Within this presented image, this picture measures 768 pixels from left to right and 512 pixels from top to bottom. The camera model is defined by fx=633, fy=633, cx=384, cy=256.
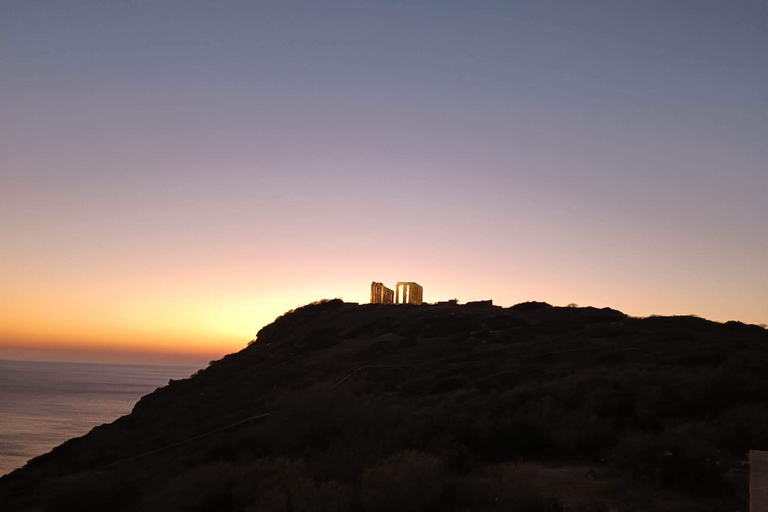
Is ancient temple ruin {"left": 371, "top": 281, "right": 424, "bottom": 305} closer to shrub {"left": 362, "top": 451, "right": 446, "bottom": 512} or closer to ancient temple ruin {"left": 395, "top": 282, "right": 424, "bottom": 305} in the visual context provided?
ancient temple ruin {"left": 395, "top": 282, "right": 424, "bottom": 305}

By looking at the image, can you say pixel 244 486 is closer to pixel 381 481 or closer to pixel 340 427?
pixel 381 481

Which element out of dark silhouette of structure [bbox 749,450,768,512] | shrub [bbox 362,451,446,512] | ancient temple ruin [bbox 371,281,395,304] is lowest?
shrub [bbox 362,451,446,512]

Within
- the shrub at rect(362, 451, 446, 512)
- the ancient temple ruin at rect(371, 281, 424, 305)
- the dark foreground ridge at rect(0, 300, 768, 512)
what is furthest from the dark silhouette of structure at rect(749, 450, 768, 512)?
the ancient temple ruin at rect(371, 281, 424, 305)

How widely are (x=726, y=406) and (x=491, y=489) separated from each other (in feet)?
26.5

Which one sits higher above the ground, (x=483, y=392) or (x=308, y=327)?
(x=308, y=327)

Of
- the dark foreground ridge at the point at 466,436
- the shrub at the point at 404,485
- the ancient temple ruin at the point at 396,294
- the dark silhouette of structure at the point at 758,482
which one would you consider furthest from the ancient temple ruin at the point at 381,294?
the dark silhouette of structure at the point at 758,482

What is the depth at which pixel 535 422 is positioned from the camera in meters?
15.1

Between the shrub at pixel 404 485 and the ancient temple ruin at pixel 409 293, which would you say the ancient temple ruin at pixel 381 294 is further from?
the shrub at pixel 404 485

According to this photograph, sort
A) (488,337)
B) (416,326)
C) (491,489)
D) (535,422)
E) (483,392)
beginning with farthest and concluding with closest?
(416,326)
(488,337)
(483,392)
(535,422)
(491,489)

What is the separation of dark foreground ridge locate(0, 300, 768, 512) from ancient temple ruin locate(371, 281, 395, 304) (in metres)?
25.5

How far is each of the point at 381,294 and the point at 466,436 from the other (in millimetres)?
43331

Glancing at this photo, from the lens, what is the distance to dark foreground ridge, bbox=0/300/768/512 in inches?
406

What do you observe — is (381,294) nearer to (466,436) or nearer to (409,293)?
(409,293)

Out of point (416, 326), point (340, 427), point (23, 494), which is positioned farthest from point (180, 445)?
point (416, 326)
